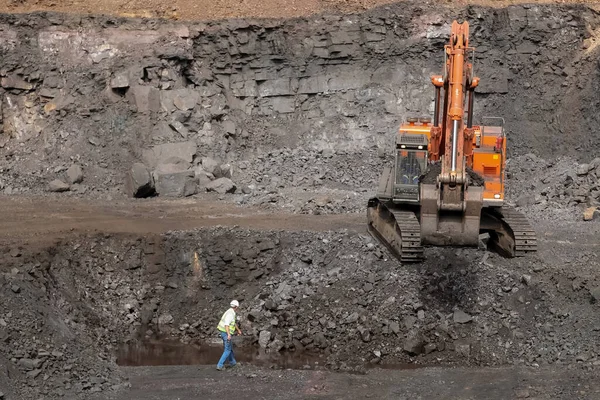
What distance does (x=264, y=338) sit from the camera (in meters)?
18.9

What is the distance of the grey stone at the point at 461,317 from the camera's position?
724 inches

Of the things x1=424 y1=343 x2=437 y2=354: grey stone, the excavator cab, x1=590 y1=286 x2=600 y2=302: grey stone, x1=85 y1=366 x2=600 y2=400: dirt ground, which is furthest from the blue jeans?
x1=590 y1=286 x2=600 y2=302: grey stone

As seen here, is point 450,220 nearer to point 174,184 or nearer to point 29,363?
point 29,363

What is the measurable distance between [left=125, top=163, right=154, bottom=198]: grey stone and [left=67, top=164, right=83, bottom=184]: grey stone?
1399 mm

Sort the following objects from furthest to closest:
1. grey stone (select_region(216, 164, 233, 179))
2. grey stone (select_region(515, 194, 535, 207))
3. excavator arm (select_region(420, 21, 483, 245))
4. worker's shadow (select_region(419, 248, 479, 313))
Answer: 1. grey stone (select_region(216, 164, 233, 179))
2. grey stone (select_region(515, 194, 535, 207))
3. worker's shadow (select_region(419, 248, 479, 313))
4. excavator arm (select_region(420, 21, 483, 245))

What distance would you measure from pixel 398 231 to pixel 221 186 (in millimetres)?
8980

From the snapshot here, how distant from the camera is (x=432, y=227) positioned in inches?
666

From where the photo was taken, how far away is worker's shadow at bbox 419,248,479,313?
61.8ft

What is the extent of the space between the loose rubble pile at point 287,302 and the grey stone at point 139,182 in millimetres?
4830

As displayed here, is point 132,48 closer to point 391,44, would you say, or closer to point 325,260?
point 391,44

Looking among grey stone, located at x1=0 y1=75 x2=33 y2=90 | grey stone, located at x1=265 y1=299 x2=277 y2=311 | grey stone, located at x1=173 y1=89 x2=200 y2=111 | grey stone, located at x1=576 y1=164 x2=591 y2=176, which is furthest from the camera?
grey stone, located at x1=173 y1=89 x2=200 y2=111

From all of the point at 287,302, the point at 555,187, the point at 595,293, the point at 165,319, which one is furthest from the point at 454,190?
the point at 555,187

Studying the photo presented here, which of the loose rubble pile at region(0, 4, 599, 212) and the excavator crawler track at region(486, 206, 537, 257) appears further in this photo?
the loose rubble pile at region(0, 4, 599, 212)

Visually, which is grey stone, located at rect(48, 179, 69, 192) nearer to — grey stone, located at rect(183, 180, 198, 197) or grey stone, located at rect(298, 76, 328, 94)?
grey stone, located at rect(183, 180, 198, 197)
